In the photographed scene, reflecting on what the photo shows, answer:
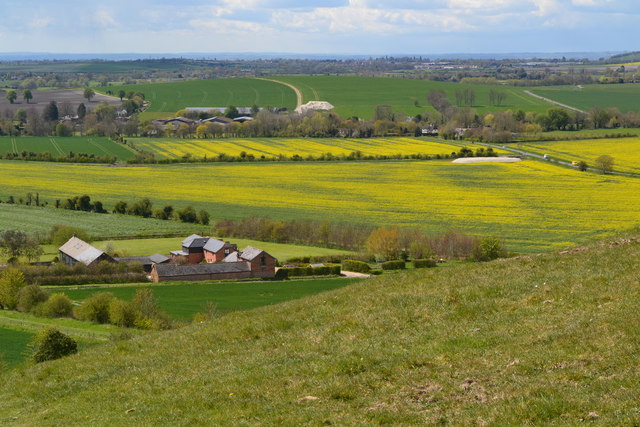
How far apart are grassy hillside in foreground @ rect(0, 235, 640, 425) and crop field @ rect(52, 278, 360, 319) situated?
1872 cm

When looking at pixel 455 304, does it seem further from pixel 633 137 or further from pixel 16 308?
pixel 633 137

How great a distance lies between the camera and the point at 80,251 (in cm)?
5706

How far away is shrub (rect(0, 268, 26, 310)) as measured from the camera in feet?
141

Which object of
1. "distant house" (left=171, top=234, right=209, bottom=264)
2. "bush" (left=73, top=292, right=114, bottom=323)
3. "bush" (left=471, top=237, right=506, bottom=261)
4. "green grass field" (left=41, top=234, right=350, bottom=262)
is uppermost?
"bush" (left=73, top=292, right=114, bottom=323)

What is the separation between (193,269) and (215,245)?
218 inches

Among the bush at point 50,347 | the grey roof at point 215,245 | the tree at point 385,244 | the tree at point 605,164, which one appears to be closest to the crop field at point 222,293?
the grey roof at point 215,245

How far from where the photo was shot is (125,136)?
477 ft

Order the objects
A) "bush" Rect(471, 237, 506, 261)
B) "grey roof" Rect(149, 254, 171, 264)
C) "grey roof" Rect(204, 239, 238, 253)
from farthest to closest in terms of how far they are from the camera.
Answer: "grey roof" Rect(204, 239, 238, 253), "grey roof" Rect(149, 254, 171, 264), "bush" Rect(471, 237, 506, 261)

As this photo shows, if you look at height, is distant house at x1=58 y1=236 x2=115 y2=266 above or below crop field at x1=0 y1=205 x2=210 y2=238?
above

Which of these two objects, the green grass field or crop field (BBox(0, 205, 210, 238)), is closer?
the green grass field

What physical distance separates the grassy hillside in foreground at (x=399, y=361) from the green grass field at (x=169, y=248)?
3550 centimetres

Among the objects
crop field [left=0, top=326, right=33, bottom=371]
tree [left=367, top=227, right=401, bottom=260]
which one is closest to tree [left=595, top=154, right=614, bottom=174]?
tree [left=367, top=227, right=401, bottom=260]

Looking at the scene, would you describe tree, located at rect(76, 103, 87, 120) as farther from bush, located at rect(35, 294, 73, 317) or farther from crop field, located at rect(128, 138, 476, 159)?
bush, located at rect(35, 294, 73, 317)

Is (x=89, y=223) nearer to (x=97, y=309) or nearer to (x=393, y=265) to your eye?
(x=393, y=265)
